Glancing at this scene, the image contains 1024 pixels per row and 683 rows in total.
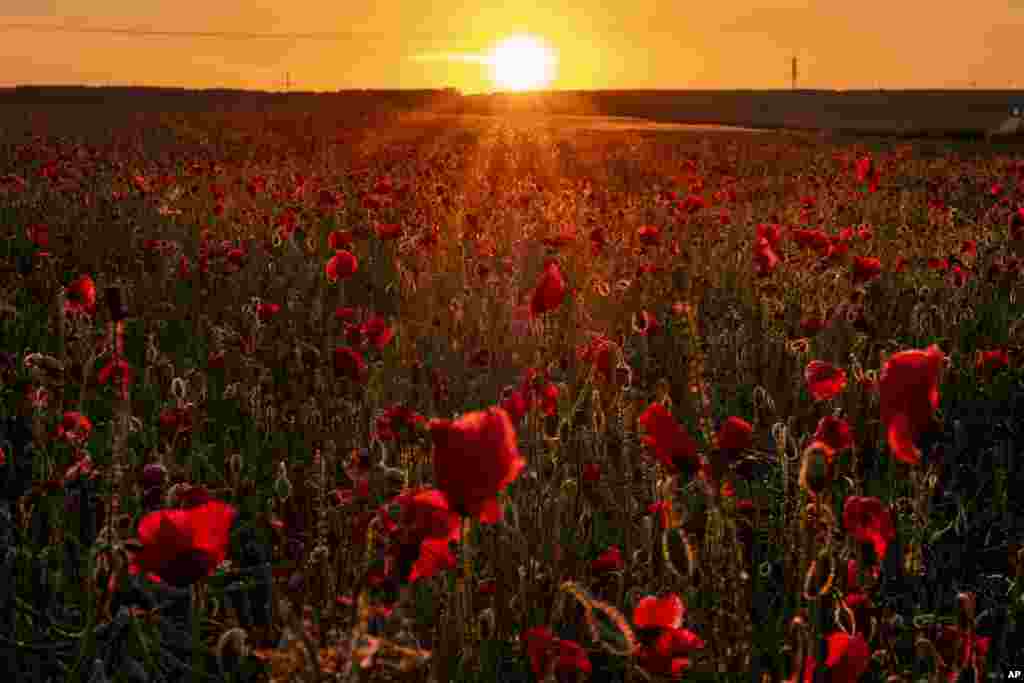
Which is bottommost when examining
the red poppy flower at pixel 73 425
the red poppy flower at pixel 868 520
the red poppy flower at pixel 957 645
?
the red poppy flower at pixel 957 645

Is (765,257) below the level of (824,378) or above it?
above

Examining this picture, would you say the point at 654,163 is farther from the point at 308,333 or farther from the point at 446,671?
the point at 446,671

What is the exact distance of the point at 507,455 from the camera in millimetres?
1228

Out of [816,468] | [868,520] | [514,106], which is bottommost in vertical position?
[868,520]

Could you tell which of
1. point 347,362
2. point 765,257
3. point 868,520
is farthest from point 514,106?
point 868,520

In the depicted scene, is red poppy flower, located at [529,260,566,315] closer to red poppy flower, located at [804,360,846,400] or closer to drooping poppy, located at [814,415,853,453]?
red poppy flower, located at [804,360,846,400]

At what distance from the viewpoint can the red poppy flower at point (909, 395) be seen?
137 cm

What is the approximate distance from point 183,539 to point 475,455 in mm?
388

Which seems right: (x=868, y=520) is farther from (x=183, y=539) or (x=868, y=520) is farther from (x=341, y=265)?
(x=341, y=265)

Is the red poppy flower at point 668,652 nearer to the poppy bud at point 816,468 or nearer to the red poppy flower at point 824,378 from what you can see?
the poppy bud at point 816,468

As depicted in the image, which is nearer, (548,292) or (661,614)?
(661,614)

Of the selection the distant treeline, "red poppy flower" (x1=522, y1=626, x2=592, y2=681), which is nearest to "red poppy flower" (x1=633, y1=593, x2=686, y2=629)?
"red poppy flower" (x1=522, y1=626, x2=592, y2=681)

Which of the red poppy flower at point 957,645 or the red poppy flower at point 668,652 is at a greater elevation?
the red poppy flower at point 668,652

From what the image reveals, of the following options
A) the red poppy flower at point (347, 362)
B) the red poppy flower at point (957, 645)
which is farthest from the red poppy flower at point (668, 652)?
the red poppy flower at point (347, 362)
